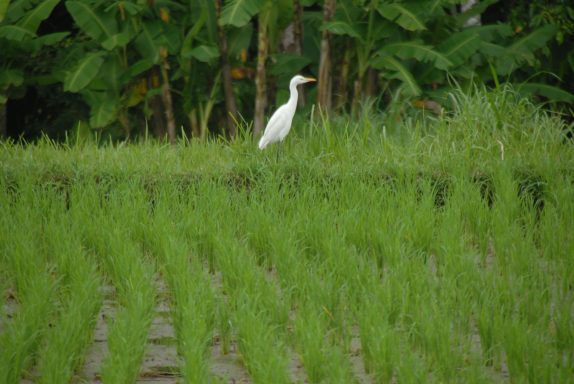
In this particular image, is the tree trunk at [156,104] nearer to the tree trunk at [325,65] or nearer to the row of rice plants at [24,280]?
the tree trunk at [325,65]

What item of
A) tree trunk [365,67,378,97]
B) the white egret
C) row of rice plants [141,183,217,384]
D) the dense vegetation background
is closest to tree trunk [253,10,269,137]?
the dense vegetation background

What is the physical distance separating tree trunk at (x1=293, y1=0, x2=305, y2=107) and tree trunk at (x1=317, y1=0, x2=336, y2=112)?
13.5 inches

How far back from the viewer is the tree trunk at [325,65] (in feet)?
33.1

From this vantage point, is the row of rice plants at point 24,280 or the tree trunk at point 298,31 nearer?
the row of rice plants at point 24,280

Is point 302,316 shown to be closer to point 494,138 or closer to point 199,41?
point 494,138

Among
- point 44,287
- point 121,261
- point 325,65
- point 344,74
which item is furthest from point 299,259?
point 344,74

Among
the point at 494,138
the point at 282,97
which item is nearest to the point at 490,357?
the point at 494,138

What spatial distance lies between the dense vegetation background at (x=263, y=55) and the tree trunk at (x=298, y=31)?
0.01 meters

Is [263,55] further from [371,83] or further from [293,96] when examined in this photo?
[293,96]

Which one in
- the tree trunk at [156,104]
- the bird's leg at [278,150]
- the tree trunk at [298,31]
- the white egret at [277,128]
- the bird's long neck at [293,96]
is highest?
the tree trunk at [298,31]

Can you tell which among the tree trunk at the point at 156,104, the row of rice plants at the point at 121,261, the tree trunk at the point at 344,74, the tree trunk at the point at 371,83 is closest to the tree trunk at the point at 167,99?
the tree trunk at the point at 156,104

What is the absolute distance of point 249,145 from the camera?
7543 mm

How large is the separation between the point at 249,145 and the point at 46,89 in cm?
560

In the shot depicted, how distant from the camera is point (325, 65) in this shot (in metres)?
10.3
